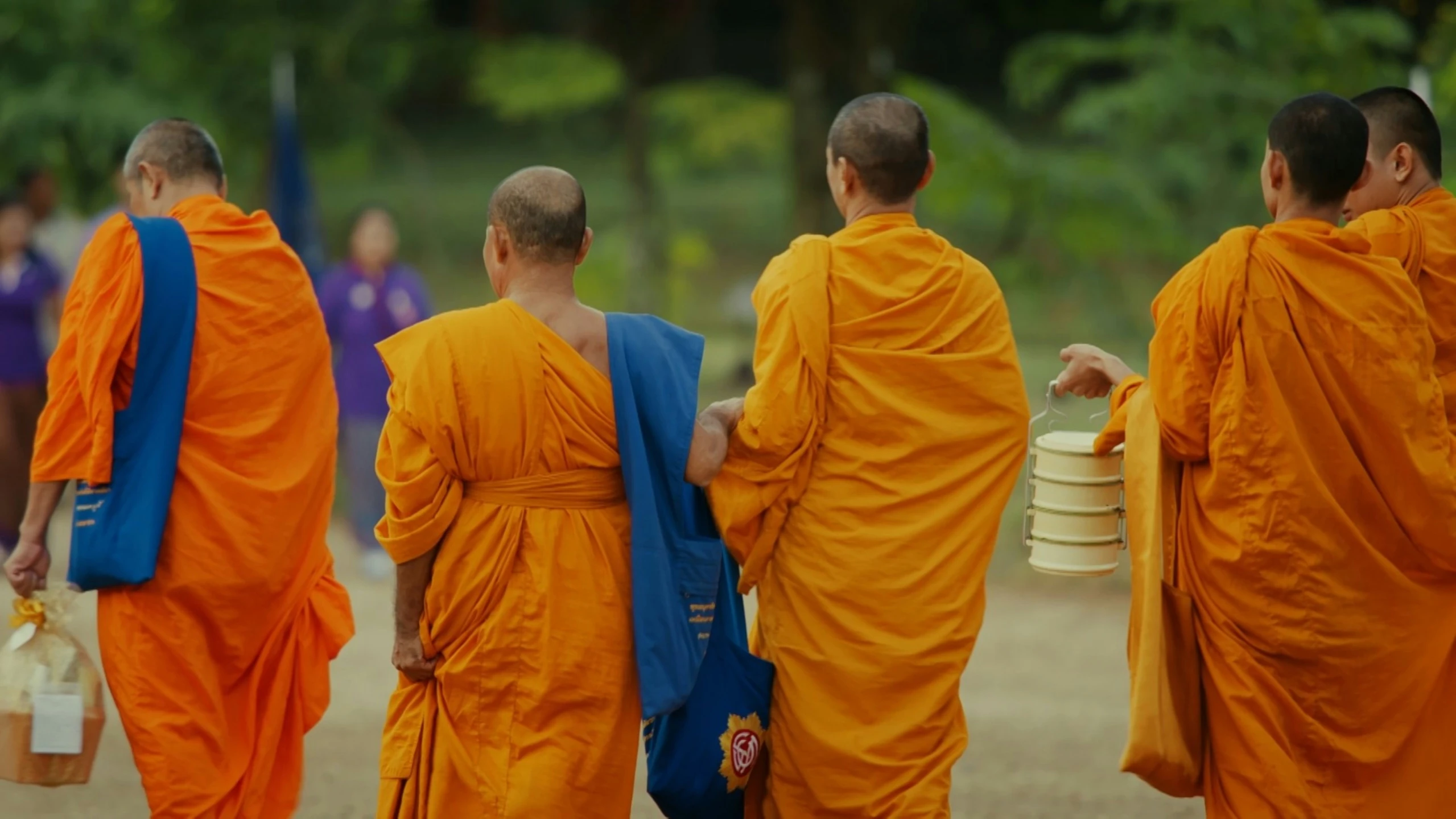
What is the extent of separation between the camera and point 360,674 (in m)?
7.17

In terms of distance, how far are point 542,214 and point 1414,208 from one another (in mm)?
2152

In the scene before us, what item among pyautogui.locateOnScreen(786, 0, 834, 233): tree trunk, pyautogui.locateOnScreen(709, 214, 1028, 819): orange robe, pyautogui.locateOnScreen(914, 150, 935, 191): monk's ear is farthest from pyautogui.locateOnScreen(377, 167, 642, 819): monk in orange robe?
pyautogui.locateOnScreen(786, 0, 834, 233): tree trunk

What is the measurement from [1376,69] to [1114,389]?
6.51 metres

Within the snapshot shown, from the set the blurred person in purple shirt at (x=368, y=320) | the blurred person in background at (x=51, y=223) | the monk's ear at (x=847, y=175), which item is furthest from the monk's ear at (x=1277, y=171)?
the blurred person in purple shirt at (x=368, y=320)

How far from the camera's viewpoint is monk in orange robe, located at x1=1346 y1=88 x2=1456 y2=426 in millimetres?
3943

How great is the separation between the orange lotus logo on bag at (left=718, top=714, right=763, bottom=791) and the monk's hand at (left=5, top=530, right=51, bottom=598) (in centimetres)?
179

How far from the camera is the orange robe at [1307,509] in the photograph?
365cm

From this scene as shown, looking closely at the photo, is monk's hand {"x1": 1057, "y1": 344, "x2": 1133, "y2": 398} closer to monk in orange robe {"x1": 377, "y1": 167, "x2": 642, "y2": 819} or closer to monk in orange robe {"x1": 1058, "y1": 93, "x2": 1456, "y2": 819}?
monk in orange robe {"x1": 1058, "y1": 93, "x2": 1456, "y2": 819}

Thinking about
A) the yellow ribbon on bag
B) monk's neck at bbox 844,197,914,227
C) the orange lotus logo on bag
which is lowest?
the orange lotus logo on bag

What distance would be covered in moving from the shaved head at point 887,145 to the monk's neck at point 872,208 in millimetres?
14

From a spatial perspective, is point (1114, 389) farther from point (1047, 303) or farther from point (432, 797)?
point (1047, 303)

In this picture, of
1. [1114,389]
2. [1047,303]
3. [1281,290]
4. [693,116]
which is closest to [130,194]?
[1114,389]

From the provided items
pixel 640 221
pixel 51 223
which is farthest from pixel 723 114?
pixel 51 223

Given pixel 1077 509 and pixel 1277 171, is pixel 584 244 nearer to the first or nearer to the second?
pixel 1077 509
